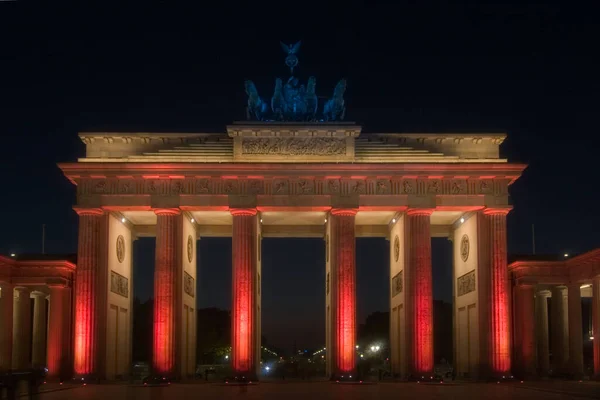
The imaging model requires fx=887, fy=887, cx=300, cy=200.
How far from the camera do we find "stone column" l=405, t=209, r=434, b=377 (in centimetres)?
6138

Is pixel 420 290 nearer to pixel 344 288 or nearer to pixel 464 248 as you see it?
pixel 344 288

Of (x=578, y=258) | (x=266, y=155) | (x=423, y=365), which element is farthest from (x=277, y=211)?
(x=578, y=258)

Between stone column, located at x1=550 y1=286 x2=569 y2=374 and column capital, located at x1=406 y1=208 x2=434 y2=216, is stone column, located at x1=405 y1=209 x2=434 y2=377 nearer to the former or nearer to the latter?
column capital, located at x1=406 y1=208 x2=434 y2=216

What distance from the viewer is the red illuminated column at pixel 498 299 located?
60.9m

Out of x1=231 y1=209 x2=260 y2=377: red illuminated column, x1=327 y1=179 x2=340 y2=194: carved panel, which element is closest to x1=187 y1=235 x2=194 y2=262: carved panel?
x1=231 y1=209 x2=260 y2=377: red illuminated column

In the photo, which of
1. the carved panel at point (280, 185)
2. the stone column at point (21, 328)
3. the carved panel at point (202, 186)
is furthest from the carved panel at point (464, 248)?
the stone column at point (21, 328)

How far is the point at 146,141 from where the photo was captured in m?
64.2

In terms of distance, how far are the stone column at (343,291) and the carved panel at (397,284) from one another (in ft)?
16.3

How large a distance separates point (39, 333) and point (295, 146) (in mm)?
26653

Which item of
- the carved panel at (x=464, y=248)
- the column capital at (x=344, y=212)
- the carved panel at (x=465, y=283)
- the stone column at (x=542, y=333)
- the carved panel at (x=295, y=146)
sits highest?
the carved panel at (x=295, y=146)

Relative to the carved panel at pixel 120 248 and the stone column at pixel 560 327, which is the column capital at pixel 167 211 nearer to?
the carved panel at pixel 120 248

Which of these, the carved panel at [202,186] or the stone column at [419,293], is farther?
the carved panel at [202,186]

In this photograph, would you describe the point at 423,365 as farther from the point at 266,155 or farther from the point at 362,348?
the point at 362,348

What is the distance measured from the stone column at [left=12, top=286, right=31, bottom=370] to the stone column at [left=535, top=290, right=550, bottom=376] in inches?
1576
